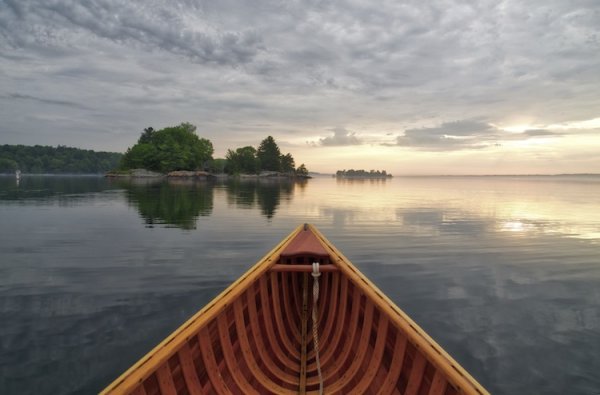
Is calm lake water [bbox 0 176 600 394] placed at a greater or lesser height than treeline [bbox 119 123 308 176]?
lesser

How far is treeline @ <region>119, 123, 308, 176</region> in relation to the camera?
129250 millimetres

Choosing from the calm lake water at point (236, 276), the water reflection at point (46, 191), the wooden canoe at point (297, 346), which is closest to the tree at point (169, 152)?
the water reflection at point (46, 191)

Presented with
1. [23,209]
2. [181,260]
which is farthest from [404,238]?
[23,209]

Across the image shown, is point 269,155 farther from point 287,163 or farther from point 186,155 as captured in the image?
point 186,155

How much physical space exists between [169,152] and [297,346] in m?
134

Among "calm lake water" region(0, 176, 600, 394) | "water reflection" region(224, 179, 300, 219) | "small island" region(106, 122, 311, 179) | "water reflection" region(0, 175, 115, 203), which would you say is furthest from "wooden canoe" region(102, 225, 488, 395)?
"small island" region(106, 122, 311, 179)

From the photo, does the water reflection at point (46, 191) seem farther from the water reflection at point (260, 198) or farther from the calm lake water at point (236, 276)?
the calm lake water at point (236, 276)

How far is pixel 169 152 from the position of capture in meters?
128

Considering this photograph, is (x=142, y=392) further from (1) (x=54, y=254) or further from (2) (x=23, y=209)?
(2) (x=23, y=209)

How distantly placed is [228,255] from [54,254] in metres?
7.75

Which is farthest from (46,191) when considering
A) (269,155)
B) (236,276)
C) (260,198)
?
(269,155)

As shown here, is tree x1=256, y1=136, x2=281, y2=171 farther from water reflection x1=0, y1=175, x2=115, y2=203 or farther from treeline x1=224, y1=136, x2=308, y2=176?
water reflection x1=0, y1=175, x2=115, y2=203

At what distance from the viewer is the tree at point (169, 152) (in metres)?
129

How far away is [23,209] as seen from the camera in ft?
97.1
